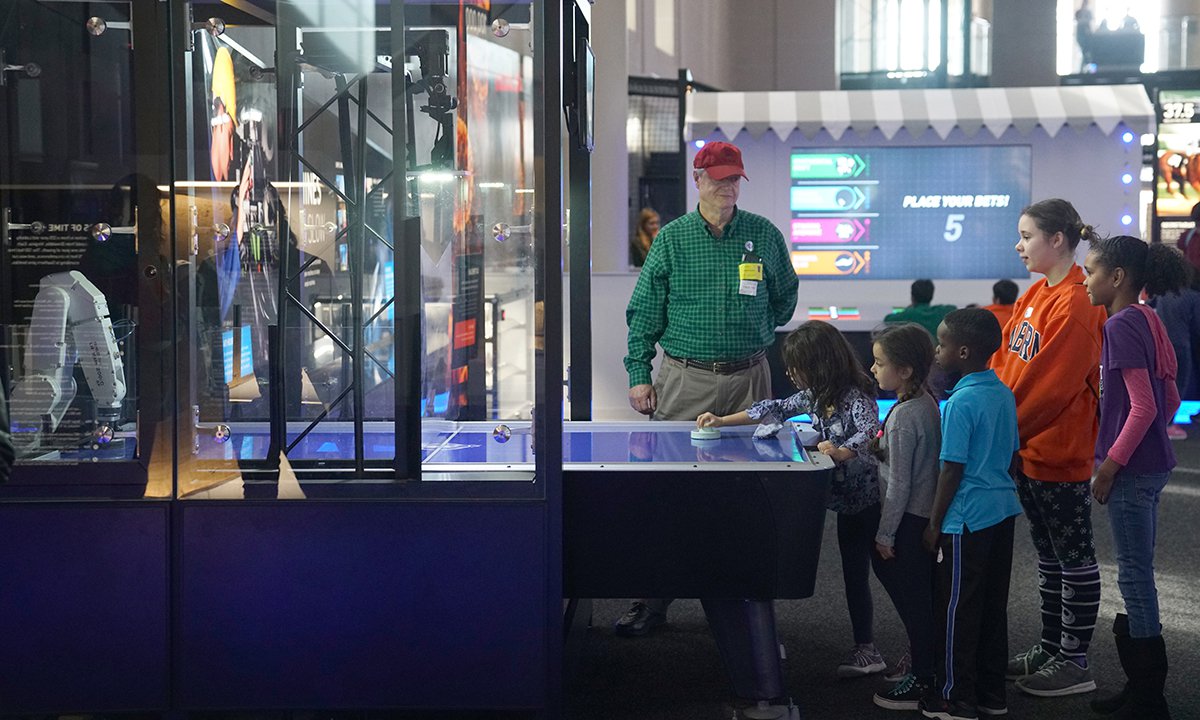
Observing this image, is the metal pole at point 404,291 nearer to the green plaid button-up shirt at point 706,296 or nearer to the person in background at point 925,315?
the green plaid button-up shirt at point 706,296

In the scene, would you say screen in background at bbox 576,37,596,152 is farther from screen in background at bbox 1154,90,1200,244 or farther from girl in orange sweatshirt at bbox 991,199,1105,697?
screen in background at bbox 1154,90,1200,244

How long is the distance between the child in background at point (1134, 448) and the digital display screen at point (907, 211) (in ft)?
18.0

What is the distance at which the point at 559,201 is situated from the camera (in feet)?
8.79

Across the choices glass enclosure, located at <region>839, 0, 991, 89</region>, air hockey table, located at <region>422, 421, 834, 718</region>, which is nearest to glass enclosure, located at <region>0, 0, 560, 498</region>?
air hockey table, located at <region>422, 421, 834, 718</region>

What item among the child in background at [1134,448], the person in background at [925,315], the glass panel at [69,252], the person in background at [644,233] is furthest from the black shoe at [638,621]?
the person in background at [644,233]

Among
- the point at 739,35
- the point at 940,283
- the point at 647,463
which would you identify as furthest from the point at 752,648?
the point at 739,35

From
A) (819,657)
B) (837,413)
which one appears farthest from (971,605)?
(819,657)

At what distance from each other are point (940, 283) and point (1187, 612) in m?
4.62

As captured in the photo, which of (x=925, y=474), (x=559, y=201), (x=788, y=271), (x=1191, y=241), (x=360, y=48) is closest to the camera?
(x=559, y=201)

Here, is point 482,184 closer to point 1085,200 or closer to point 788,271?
point 788,271

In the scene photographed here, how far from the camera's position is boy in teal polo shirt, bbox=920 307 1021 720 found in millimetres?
2957

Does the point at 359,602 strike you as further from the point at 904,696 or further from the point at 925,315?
the point at 925,315

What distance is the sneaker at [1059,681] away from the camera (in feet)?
10.7

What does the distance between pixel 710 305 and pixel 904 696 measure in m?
→ 1.24
